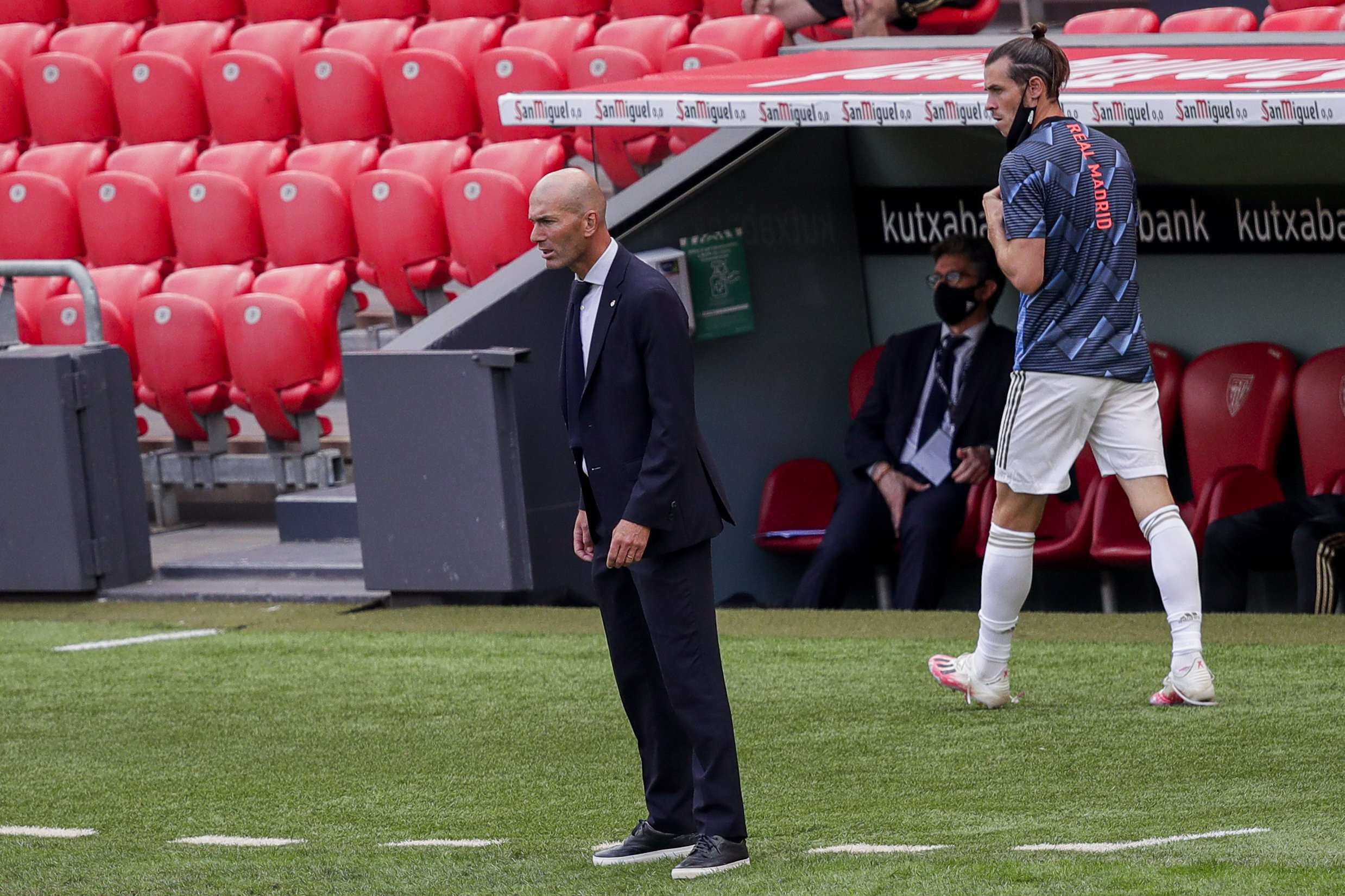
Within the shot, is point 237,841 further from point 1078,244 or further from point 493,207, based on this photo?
point 493,207

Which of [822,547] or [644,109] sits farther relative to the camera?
[822,547]

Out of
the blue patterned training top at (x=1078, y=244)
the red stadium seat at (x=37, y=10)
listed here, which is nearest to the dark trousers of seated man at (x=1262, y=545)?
the blue patterned training top at (x=1078, y=244)

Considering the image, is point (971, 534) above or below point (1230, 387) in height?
below

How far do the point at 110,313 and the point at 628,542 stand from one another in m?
7.40

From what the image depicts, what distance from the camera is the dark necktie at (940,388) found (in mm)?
7906

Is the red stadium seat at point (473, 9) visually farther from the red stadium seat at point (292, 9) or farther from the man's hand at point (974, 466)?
the man's hand at point (974, 466)

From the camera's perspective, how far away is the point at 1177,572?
5.15 meters

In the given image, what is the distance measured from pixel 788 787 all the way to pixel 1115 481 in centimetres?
320

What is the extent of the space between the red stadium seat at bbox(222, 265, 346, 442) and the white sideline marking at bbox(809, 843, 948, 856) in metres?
6.02

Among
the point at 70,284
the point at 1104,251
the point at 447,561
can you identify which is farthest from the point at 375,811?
the point at 70,284

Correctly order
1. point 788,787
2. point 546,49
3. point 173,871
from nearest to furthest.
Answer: point 173,871, point 788,787, point 546,49

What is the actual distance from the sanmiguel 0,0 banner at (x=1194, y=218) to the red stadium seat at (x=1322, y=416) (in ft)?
1.65

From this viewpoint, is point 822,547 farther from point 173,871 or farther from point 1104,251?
point 173,871

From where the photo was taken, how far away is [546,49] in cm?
1052
